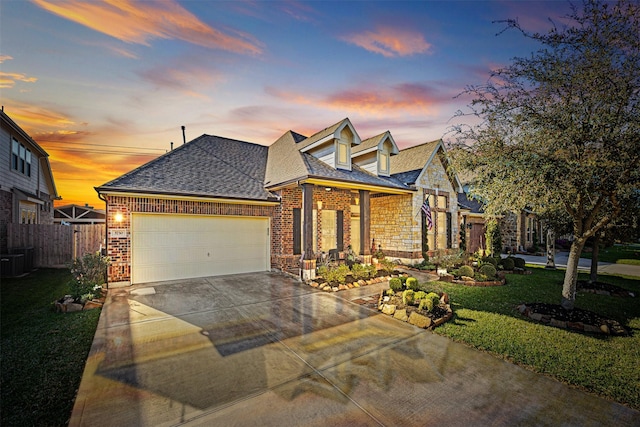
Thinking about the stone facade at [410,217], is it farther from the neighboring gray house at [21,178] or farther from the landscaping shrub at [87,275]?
the neighboring gray house at [21,178]

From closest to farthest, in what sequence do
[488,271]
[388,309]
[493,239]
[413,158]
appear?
1. [388,309]
2. [488,271]
3. [413,158]
4. [493,239]

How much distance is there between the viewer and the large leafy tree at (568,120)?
17.3 feet

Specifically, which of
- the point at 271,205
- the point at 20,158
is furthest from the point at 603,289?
the point at 20,158

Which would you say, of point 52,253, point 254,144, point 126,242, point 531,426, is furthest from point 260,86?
point 52,253

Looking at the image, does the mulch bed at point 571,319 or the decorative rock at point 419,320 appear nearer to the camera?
the mulch bed at point 571,319

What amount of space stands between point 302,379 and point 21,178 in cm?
1863

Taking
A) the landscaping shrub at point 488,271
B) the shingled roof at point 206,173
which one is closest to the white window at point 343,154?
the shingled roof at point 206,173

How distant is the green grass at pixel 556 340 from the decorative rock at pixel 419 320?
0.23 metres

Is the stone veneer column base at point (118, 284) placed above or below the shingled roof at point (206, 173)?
below

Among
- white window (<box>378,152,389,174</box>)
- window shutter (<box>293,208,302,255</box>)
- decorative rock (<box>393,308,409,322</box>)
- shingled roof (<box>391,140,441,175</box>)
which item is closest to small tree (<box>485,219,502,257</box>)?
shingled roof (<box>391,140,441,175</box>)

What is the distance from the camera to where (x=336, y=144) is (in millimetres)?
11734

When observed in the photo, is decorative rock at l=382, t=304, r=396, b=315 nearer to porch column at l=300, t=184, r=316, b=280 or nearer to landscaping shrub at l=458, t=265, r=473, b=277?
porch column at l=300, t=184, r=316, b=280

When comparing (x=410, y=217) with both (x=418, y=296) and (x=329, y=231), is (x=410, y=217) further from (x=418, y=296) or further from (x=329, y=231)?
(x=418, y=296)

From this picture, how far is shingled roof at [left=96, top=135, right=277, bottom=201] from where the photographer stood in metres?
9.29
